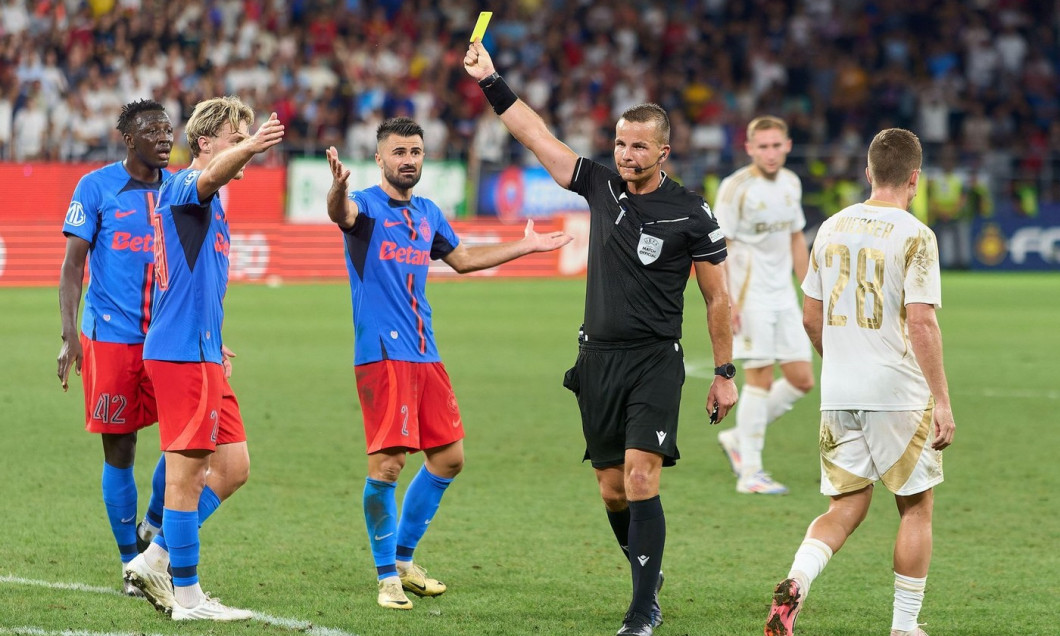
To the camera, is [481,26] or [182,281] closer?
[182,281]

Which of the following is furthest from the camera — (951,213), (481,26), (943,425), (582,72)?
(582,72)

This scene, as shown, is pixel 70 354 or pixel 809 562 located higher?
pixel 70 354

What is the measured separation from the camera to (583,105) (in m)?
28.4

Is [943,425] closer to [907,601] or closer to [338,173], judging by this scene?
[907,601]

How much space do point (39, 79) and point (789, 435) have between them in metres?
17.1

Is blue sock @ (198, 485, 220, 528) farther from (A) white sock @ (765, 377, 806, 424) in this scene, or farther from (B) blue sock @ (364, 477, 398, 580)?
(A) white sock @ (765, 377, 806, 424)

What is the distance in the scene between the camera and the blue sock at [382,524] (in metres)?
5.97

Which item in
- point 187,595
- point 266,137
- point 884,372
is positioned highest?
point 266,137

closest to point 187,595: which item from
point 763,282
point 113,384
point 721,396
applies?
point 113,384

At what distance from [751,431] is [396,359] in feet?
10.9

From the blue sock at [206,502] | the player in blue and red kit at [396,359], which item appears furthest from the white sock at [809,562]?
the blue sock at [206,502]

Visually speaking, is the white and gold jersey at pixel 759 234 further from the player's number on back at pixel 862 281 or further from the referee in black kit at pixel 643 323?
the player's number on back at pixel 862 281

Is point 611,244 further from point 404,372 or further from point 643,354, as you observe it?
point 404,372

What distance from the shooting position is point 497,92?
5836 millimetres
